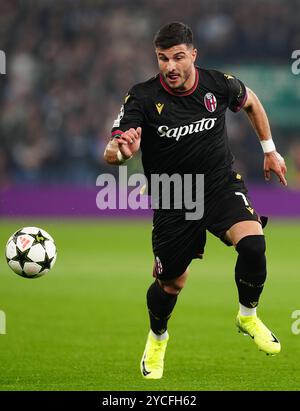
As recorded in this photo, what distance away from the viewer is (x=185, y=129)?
7219 mm

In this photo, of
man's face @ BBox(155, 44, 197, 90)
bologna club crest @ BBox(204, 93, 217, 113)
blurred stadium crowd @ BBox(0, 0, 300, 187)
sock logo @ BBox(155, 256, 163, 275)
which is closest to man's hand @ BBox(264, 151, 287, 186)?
bologna club crest @ BBox(204, 93, 217, 113)

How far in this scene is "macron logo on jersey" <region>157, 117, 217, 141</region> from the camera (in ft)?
23.6

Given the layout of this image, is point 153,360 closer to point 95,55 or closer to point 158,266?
point 158,266

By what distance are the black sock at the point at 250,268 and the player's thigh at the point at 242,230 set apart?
0.05 meters

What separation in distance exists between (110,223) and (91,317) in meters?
11.7

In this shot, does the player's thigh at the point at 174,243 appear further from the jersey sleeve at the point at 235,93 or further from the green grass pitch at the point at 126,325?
the jersey sleeve at the point at 235,93

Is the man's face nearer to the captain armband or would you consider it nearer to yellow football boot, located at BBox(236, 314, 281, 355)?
the captain armband

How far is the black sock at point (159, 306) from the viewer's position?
7.54 m

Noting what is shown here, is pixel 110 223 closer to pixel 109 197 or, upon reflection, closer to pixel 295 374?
pixel 109 197

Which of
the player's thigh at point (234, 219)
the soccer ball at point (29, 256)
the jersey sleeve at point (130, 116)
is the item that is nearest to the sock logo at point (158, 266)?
the player's thigh at point (234, 219)

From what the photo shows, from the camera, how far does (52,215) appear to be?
2262cm

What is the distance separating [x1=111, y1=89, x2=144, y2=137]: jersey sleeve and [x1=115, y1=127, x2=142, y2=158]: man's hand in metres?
0.31

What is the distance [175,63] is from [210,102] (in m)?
0.49
